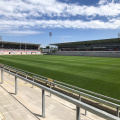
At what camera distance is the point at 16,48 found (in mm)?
104875

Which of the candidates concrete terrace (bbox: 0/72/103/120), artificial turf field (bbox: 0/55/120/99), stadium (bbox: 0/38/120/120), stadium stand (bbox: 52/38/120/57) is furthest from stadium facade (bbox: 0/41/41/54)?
concrete terrace (bbox: 0/72/103/120)

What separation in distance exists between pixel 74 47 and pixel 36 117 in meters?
93.8

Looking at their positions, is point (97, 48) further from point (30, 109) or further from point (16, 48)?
point (30, 109)

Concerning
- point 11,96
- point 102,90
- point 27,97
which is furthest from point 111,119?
point 102,90

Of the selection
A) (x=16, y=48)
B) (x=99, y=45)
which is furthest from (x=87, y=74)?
(x=16, y=48)

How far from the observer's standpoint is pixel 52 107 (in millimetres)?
4309

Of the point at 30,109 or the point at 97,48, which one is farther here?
the point at 97,48


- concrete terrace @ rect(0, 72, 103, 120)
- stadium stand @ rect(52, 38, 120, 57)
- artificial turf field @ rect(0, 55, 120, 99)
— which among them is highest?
stadium stand @ rect(52, 38, 120, 57)

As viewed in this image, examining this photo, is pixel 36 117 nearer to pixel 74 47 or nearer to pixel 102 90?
pixel 102 90

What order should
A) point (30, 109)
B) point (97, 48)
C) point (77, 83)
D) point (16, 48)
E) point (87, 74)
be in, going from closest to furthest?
point (30, 109)
point (77, 83)
point (87, 74)
point (97, 48)
point (16, 48)

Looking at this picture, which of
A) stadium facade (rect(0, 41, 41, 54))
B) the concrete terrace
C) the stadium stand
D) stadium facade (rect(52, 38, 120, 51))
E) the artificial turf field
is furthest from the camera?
stadium facade (rect(0, 41, 41, 54))

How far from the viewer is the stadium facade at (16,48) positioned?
9003cm

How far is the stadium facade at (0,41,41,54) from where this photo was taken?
295 ft

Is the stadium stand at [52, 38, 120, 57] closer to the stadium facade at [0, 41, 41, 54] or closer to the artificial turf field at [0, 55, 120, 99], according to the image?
the stadium facade at [0, 41, 41, 54]
